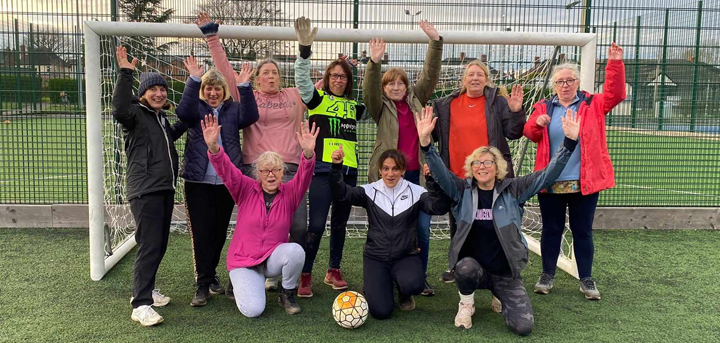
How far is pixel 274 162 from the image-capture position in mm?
3584

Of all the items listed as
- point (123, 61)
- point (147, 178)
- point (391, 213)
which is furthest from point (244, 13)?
point (391, 213)

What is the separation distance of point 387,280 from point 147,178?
184cm

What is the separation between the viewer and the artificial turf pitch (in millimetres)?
3213

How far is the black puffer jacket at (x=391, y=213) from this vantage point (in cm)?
367

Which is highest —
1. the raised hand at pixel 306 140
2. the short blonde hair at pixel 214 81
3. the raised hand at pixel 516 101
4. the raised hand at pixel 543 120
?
the short blonde hair at pixel 214 81

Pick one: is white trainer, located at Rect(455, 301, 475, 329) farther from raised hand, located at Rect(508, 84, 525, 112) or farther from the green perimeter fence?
the green perimeter fence

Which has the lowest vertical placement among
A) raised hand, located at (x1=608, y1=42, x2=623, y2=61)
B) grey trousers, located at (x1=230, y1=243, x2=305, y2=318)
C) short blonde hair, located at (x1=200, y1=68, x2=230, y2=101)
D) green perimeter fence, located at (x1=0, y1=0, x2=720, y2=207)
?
grey trousers, located at (x1=230, y1=243, x2=305, y2=318)

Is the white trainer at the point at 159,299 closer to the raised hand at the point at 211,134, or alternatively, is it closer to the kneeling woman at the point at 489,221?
the raised hand at the point at 211,134

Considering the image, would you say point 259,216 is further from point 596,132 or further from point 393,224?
point 596,132

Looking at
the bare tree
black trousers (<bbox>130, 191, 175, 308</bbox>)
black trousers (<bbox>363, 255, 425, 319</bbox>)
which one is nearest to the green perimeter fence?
the bare tree

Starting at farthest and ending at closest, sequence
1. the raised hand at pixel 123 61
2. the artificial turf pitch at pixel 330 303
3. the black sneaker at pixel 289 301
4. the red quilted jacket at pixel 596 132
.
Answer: the red quilted jacket at pixel 596 132, the black sneaker at pixel 289 301, the raised hand at pixel 123 61, the artificial turf pitch at pixel 330 303

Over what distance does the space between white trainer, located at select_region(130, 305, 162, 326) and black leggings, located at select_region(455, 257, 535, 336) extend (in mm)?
2053

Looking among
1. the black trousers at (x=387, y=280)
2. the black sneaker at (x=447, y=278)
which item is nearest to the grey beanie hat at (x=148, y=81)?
the black trousers at (x=387, y=280)

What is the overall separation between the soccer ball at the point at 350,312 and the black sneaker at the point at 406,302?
44 centimetres
